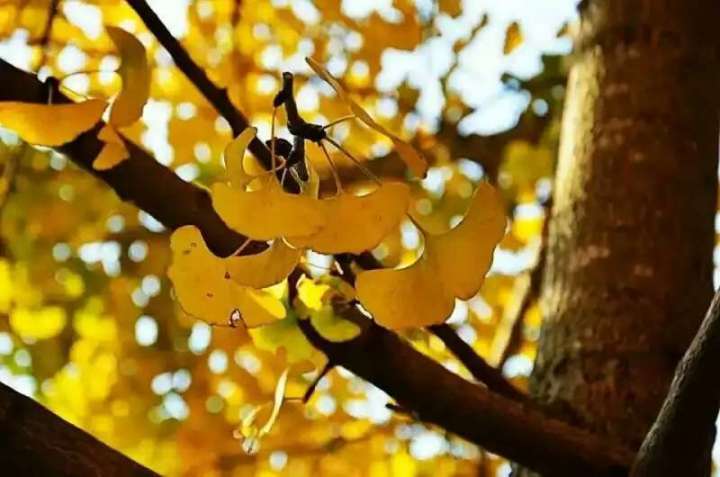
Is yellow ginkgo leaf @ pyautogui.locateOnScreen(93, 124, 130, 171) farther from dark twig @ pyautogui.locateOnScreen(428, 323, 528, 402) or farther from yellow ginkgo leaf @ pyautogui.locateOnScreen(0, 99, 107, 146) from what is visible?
dark twig @ pyautogui.locateOnScreen(428, 323, 528, 402)

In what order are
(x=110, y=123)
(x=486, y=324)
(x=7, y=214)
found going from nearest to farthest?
1. (x=110, y=123)
2. (x=7, y=214)
3. (x=486, y=324)

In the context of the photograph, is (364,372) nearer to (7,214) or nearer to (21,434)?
(21,434)

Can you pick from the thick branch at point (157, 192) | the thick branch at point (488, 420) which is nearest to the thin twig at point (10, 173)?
the thick branch at point (157, 192)

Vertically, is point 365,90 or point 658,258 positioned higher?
point 365,90

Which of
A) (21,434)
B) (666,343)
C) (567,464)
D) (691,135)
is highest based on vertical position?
(691,135)

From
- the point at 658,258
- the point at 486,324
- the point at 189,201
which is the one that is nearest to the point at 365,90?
the point at 486,324

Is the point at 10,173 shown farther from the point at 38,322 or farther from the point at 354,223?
the point at 354,223

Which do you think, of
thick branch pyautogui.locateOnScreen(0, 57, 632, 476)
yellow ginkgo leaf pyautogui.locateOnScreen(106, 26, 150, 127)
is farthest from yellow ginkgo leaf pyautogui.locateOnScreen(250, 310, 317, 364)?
yellow ginkgo leaf pyautogui.locateOnScreen(106, 26, 150, 127)
